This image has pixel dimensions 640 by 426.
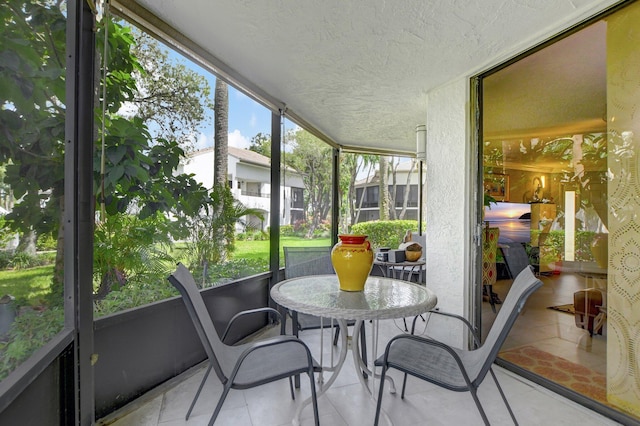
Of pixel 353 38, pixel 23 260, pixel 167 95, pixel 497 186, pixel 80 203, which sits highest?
pixel 353 38

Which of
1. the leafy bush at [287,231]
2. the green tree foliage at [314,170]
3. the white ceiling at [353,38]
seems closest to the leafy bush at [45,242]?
the white ceiling at [353,38]

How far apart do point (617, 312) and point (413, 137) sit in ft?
12.3

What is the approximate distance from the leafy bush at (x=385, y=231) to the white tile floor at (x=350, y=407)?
21.1ft

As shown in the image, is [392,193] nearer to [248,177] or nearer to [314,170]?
[314,170]

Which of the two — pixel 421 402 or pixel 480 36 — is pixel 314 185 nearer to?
pixel 480 36

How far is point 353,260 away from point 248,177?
1778 mm

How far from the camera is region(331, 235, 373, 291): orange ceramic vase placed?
199 cm

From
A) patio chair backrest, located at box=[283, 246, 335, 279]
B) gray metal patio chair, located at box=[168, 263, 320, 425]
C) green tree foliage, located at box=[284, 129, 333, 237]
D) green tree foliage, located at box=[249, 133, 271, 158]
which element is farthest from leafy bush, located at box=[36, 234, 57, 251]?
green tree foliage, located at box=[284, 129, 333, 237]

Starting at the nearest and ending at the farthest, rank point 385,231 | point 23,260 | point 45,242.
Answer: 1. point 23,260
2. point 45,242
3. point 385,231

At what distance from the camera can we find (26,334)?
1197mm

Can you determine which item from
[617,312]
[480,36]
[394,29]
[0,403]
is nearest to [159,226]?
[0,403]

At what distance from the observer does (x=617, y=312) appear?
6.08 feet

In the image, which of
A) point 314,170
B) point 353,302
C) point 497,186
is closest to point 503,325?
point 353,302

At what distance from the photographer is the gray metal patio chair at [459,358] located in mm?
1470
